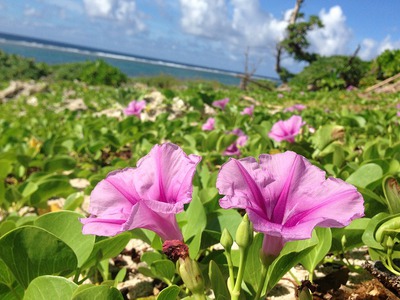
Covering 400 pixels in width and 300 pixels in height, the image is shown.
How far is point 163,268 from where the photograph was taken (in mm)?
1017

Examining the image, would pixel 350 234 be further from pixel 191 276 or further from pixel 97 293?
pixel 97 293

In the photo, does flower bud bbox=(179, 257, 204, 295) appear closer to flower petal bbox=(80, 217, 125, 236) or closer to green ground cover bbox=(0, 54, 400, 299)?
green ground cover bbox=(0, 54, 400, 299)

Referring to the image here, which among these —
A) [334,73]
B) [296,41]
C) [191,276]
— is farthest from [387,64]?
[191,276]

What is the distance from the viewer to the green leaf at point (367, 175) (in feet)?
4.19

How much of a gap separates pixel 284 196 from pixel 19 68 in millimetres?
21502

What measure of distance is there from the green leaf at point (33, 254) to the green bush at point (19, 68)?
778 inches

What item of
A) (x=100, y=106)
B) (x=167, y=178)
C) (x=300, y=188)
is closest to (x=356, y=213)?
(x=300, y=188)

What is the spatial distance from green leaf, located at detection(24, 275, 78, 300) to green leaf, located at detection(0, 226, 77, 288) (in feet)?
0.29

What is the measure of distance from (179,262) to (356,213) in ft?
1.05

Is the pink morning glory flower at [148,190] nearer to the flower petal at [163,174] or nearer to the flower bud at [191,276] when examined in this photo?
the flower petal at [163,174]

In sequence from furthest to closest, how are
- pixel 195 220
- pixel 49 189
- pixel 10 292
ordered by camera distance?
1. pixel 49 189
2. pixel 195 220
3. pixel 10 292

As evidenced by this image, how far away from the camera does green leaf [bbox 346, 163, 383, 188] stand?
1.28 metres

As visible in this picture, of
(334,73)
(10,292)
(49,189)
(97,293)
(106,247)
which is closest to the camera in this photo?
(97,293)

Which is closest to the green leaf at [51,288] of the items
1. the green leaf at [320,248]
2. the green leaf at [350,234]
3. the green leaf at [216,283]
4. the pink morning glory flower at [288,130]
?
the green leaf at [216,283]
